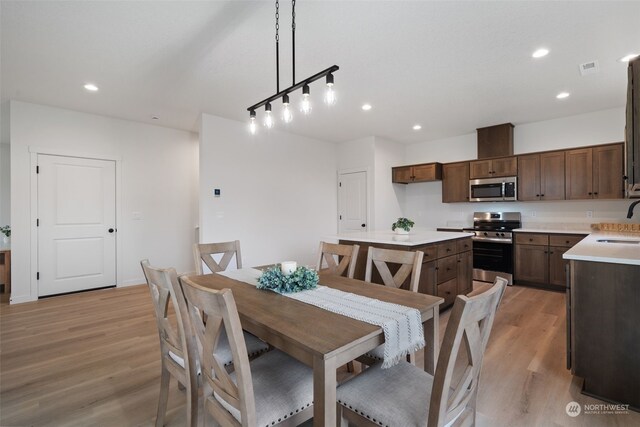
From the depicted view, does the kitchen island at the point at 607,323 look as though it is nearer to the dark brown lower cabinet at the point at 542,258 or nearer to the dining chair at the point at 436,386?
the dining chair at the point at 436,386

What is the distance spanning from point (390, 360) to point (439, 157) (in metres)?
5.65

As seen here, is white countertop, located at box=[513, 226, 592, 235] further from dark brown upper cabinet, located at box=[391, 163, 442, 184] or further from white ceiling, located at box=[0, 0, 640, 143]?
white ceiling, located at box=[0, 0, 640, 143]

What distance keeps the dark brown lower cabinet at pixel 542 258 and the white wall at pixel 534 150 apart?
2.20 ft

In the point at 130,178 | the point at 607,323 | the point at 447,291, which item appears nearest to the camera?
the point at 607,323

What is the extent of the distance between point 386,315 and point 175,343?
1.10 metres

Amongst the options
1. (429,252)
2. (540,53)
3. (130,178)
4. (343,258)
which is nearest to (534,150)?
(540,53)

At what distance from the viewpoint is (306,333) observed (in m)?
1.14

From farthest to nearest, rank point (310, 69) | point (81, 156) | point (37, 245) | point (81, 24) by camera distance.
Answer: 1. point (81, 156)
2. point (37, 245)
3. point (310, 69)
4. point (81, 24)

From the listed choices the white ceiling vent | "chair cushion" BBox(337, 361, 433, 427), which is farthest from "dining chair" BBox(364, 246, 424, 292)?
the white ceiling vent

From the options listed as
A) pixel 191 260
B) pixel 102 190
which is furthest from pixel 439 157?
pixel 102 190

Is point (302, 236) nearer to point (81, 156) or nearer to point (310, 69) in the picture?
point (310, 69)

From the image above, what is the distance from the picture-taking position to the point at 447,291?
3383mm

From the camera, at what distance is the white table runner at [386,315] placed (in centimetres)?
119

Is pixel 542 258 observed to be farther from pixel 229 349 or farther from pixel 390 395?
pixel 229 349
